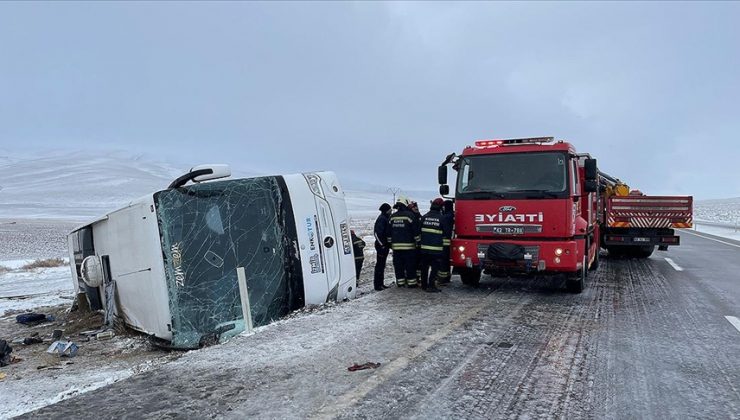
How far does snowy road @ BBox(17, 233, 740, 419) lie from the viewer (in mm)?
3523

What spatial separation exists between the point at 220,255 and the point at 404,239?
3.28 metres

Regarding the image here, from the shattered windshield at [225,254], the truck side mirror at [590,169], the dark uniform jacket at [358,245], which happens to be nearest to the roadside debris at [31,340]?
the shattered windshield at [225,254]

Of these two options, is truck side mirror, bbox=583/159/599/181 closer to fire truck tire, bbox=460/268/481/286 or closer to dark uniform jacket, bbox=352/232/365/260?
fire truck tire, bbox=460/268/481/286

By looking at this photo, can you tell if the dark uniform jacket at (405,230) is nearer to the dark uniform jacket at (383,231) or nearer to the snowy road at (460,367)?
the dark uniform jacket at (383,231)

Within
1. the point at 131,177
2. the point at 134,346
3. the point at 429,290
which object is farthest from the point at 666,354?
the point at 131,177

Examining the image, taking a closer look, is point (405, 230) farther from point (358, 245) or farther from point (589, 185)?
point (589, 185)

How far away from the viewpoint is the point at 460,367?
14.2ft

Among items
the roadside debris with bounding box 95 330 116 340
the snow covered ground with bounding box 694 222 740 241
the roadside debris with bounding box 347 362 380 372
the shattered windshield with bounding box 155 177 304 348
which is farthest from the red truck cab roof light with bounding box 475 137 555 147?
the snow covered ground with bounding box 694 222 740 241

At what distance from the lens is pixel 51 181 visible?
117m

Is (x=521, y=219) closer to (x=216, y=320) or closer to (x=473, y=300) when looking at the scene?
(x=473, y=300)

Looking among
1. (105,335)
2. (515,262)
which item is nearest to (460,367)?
(515,262)

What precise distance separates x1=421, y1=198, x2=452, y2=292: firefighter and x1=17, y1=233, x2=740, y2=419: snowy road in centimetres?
111

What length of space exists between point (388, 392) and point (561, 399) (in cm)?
128

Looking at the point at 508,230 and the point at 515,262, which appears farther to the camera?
the point at 508,230
